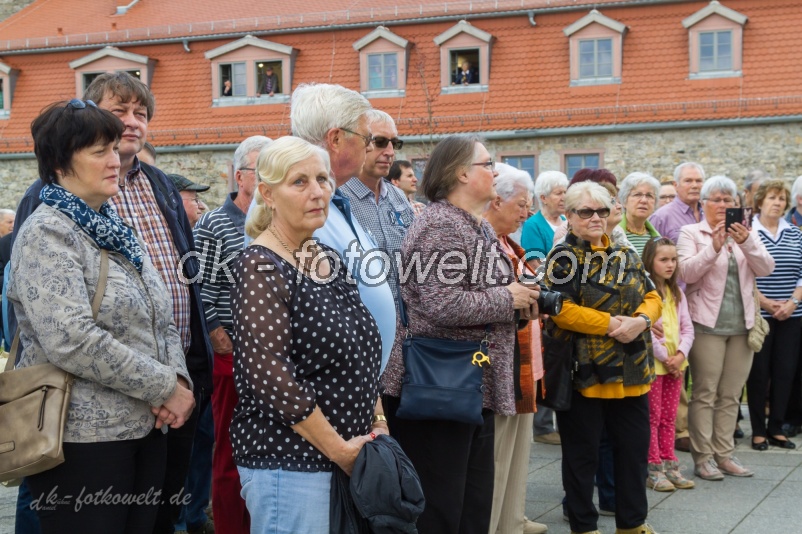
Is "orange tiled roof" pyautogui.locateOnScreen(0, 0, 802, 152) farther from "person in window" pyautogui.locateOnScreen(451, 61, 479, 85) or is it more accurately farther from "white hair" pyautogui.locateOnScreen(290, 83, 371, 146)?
"white hair" pyautogui.locateOnScreen(290, 83, 371, 146)

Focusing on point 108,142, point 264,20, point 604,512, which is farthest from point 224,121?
point 108,142

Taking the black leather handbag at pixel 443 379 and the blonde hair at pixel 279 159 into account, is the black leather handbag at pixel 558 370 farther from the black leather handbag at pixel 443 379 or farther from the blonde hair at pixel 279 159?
the blonde hair at pixel 279 159

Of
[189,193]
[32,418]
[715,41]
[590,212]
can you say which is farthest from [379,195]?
[715,41]

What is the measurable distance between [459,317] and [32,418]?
1873 millimetres

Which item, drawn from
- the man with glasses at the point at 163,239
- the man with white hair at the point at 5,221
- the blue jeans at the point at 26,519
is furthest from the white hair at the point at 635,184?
the man with white hair at the point at 5,221

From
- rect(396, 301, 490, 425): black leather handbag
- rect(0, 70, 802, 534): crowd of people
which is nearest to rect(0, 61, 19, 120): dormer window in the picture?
rect(0, 70, 802, 534): crowd of people

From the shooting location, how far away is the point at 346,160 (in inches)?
157

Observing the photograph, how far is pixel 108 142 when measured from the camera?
3.33 m

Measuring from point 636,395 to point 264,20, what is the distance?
22936 mm

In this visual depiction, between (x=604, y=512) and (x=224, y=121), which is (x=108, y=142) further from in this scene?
(x=224, y=121)

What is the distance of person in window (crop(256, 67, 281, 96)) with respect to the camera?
2570cm

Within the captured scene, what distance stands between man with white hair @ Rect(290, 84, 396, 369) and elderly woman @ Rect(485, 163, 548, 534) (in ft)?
3.85

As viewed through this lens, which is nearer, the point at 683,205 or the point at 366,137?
the point at 366,137

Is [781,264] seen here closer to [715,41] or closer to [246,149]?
[246,149]
